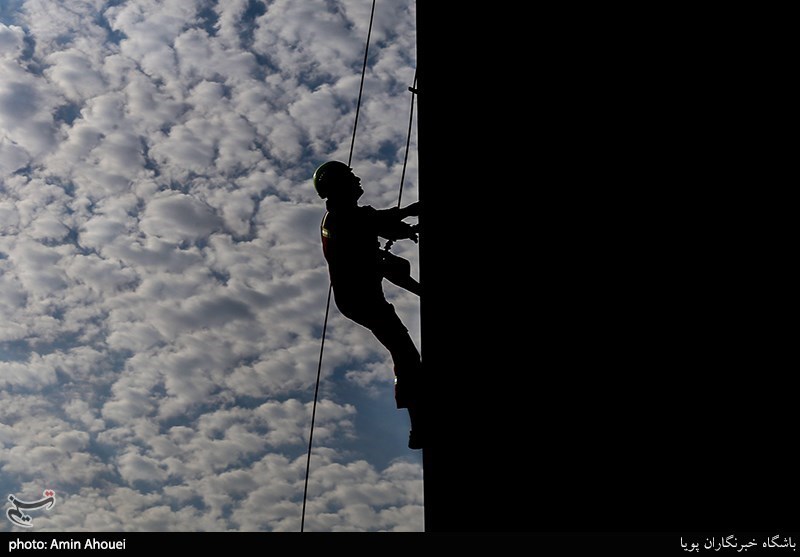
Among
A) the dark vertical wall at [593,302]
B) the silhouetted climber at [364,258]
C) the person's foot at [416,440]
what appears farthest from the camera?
the silhouetted climber at [364,258]

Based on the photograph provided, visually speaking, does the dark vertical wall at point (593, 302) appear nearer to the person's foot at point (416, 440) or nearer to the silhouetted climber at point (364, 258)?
the person's foot at point (416, 440)

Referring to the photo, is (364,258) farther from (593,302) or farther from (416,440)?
(593,302)

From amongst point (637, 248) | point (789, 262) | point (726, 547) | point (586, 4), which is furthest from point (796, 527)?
point (586, 4)

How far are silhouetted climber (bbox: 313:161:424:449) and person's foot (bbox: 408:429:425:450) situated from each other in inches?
21.2

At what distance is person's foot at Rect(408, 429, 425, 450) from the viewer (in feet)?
21.9

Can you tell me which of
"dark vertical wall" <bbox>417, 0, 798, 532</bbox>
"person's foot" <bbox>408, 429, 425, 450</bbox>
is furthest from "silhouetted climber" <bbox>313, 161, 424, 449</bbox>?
"dark vertical wall" <bbox>417, 0, 798, 532</bbox>

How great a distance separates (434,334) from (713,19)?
109 inches

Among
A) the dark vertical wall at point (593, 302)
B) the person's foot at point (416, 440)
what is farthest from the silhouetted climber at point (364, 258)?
the dark vertical wall at point (593, 302)

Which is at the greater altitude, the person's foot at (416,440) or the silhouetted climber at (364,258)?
the silhouetted climber at (364,258)

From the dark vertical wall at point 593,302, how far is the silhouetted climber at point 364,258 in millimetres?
1073

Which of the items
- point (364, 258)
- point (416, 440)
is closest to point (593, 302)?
point (416, 440)

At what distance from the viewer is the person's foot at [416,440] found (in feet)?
21.9

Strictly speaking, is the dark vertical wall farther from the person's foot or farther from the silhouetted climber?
the silhouetted climber

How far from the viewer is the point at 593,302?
4648 mm
